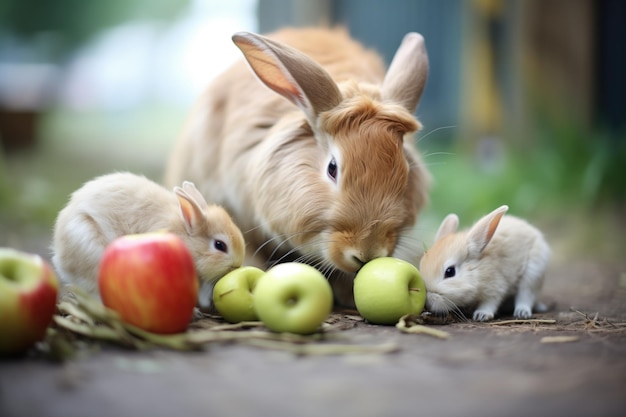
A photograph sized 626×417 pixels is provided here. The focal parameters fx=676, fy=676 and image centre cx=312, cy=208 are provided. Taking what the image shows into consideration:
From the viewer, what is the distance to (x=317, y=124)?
3.78 m

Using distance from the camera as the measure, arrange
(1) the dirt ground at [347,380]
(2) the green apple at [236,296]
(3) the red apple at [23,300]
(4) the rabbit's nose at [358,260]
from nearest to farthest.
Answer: (1) the dirt ground at [347,380], (3) the red apple at [23,300], (2) the green apple at [236,296], (4) the rabbit's nose at [358,260]

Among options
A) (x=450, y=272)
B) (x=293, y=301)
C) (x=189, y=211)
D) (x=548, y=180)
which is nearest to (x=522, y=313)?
(x=450, y=272)

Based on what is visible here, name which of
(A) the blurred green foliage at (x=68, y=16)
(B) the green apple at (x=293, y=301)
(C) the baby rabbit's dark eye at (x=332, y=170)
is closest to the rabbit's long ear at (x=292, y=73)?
(C) the baby rabbit's dark eye at (x=332, y=170)

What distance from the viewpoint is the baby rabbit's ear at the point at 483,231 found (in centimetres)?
364

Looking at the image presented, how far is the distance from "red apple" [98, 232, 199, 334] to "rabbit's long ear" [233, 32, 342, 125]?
49.4 inches

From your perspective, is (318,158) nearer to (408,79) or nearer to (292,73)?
(292,73)

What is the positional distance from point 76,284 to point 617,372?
249cm

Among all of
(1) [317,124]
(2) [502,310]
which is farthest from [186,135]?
(2) [502,310]

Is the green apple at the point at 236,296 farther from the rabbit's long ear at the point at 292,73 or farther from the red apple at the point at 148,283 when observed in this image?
the rabbit's long ear at the point at 292,73

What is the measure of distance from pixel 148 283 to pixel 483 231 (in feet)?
6.08

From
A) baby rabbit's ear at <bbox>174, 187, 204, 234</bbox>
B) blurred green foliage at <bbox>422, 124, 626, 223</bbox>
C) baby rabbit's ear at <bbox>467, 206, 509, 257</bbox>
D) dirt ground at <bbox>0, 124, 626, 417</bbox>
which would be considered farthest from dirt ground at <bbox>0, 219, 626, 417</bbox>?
blurred green foliage at <bbox>422, 124, 626, 223</bbox>

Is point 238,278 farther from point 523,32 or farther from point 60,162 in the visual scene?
point 60,162

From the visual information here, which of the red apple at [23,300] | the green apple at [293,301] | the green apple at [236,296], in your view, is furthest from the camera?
the green apple at [236,296]

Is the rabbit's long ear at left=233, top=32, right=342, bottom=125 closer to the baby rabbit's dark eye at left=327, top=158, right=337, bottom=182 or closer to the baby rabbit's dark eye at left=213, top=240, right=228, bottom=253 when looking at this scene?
the baby rabbit's dark eye at left=327, top=158, right=337, bottom=182
